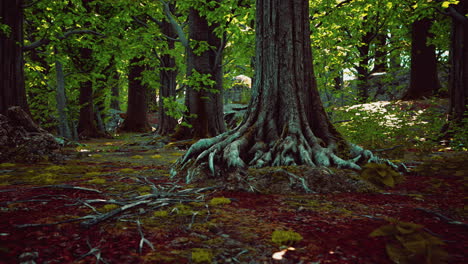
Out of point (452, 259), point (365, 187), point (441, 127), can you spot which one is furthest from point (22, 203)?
point (441, 127)

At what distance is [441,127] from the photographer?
27.6 ft

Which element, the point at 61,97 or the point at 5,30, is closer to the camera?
the point at 5,30

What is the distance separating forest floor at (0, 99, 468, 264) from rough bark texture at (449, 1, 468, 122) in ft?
17.5

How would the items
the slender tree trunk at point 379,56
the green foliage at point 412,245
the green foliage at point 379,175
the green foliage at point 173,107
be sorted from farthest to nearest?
the slender tree trunk at point 379,56
the green foliage at point 173,107
the green foliage at point 379,175
the green foliage at point 412,245

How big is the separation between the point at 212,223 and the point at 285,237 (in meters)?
0.75

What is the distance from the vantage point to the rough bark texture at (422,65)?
497 inches

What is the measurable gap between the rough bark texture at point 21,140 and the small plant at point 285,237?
22.7 ft

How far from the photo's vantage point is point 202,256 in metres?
1.78

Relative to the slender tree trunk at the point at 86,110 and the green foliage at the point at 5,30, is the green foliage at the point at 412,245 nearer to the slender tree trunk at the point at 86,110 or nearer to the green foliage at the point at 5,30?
the green foliage at the point at 5,30

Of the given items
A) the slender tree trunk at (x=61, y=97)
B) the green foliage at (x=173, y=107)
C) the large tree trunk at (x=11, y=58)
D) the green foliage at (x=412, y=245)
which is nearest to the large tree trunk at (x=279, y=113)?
the green foliage at (x=412, y=245)

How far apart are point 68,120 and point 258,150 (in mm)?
12719

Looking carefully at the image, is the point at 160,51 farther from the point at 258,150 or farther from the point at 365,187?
the point at 365,187

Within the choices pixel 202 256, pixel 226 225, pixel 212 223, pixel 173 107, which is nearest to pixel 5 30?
pixel 173 107

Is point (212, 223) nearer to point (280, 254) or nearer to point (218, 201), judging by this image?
point (218, 201)
